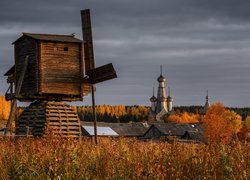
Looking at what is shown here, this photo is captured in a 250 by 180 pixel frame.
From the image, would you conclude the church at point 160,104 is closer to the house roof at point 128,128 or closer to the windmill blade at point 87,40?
the house roof at point 128,128

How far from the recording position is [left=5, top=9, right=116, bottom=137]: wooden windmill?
1025 inches

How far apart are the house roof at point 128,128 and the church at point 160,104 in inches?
2084

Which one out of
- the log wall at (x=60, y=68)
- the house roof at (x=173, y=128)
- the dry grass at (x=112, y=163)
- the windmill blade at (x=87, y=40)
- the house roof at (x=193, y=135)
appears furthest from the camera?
the house roof at (x=173, y=128)

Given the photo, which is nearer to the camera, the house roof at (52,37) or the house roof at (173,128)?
the house roof at (52,37)

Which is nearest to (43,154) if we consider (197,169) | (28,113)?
(197,169)

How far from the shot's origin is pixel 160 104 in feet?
420

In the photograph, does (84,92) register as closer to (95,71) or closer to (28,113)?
(95,71)

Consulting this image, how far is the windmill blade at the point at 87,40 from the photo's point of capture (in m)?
27.7

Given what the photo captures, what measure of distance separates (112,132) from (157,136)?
22.5ft

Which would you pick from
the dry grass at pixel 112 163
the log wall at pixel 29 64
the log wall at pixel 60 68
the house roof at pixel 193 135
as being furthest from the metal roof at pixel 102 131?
the dry grass at pixel 112 163

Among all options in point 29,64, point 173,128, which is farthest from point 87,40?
point 173,128

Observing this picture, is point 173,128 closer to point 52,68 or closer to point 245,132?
point 245,132

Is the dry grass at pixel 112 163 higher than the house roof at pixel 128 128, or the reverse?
the dry grass at pixel 112 163

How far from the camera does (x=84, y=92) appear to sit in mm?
27266
